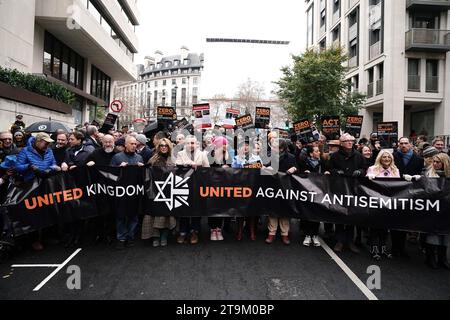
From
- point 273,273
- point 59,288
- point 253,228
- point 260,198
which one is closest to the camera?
point 59,288

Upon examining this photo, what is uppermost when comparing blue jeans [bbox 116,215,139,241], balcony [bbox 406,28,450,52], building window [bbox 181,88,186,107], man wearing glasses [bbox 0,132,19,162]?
building window [bbox 181,88,186,107]

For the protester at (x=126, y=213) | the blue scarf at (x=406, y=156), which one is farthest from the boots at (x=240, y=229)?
the blue scarf at (x=406, y=156)

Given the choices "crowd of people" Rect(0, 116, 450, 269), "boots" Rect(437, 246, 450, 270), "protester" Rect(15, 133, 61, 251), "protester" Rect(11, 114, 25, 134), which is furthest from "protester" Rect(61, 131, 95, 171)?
"boots" Rect(437, 246, 450, 270)

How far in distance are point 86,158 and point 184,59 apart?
318ft

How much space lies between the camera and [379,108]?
25.2 m

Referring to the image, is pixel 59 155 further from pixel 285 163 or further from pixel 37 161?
pixel 285 163

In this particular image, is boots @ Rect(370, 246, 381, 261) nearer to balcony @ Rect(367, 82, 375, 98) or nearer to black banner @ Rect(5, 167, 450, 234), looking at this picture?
black banner @ Rect(5, 167, 450, 234)

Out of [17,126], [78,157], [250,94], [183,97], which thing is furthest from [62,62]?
[183,97]

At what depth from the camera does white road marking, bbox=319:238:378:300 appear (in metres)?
3.71

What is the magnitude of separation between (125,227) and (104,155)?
4.57ft

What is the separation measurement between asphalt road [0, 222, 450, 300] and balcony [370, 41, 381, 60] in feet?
73.7

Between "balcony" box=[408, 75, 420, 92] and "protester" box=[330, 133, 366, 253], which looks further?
"balcony" box=[408, 75, 420, 92]

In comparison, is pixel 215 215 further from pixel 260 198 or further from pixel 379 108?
pixel 379 108
